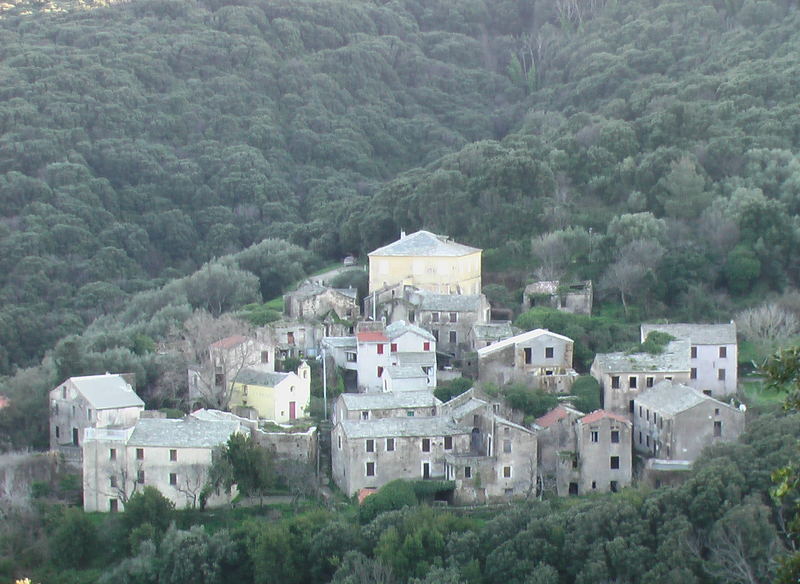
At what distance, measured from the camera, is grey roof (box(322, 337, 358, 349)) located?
4691 cm

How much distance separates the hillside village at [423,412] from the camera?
38.8 m

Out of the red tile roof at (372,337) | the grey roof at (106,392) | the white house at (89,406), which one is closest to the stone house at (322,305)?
the red tile roof at (372,337)

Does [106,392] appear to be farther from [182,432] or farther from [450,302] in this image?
[450,302]

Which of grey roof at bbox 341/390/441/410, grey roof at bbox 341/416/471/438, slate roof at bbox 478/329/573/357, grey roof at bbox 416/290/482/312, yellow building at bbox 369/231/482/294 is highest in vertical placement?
yellow building at bbox 369/231/482/294

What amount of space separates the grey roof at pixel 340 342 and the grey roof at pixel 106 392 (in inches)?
277

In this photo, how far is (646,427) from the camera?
134 ft

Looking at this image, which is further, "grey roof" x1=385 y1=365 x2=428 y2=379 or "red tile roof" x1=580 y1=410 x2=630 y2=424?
"grey roof" x1=385 y1=365 x2=428 y2=379

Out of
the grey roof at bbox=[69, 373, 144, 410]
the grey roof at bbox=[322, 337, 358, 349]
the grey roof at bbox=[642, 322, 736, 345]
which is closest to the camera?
the grey roof at bbox=[69, 373, 144, 410]

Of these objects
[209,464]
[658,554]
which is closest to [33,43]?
[209,464]

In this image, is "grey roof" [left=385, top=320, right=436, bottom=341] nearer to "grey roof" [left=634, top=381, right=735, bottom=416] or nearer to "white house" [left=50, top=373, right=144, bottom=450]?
"grey roof" [left=634, top=381, right=735, bottom=416]

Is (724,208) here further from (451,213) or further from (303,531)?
(303,531)

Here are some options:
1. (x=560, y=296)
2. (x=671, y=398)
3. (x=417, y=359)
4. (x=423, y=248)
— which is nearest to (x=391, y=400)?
(x=417, y=359)

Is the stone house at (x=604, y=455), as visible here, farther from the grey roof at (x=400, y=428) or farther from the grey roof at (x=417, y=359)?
the grey roof at (x=417, y=359)

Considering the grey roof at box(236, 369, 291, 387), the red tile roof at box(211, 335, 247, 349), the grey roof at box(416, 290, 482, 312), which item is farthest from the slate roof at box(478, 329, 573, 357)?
the red tile roof at box(211, 335, 247, 349)
